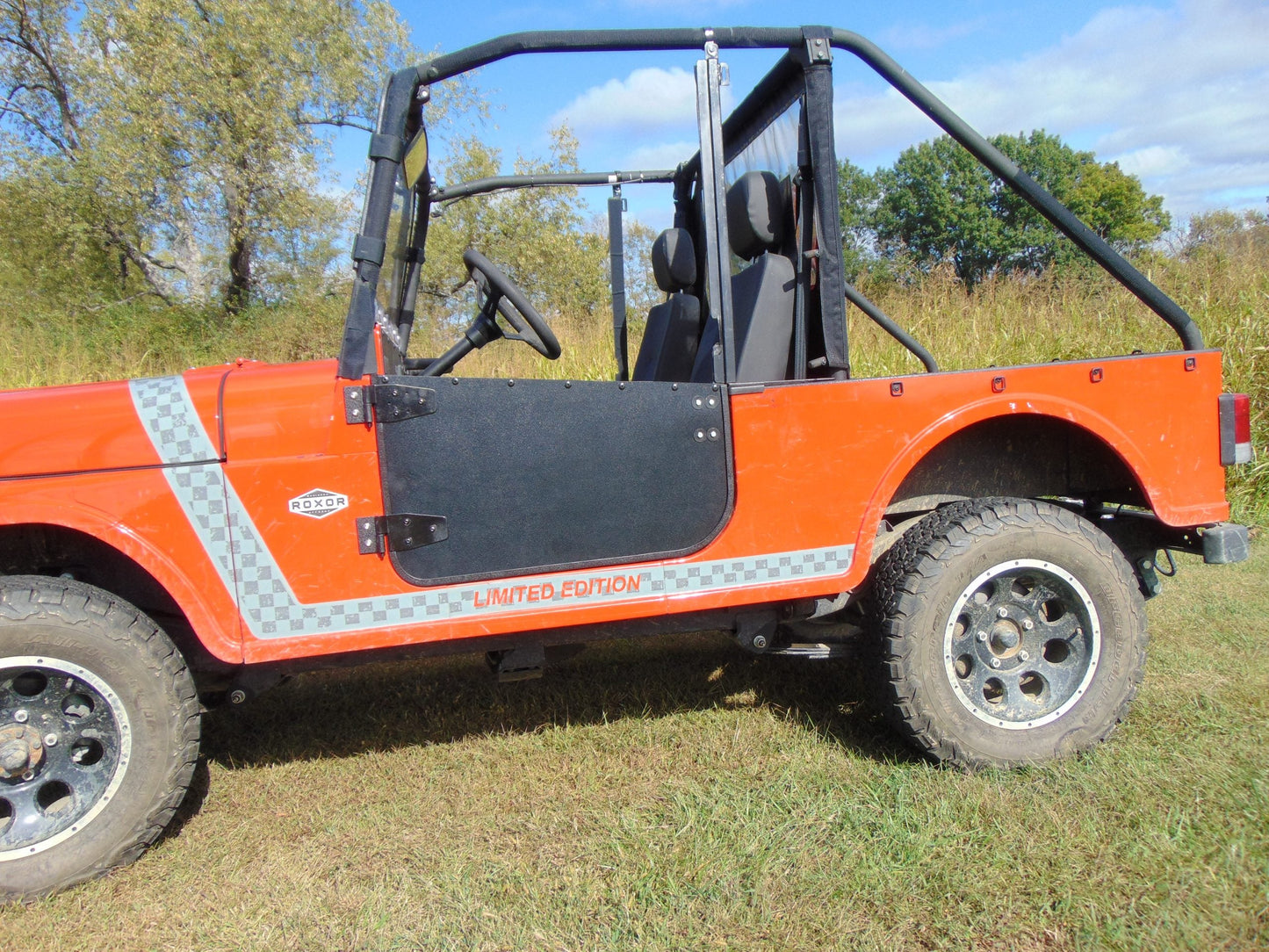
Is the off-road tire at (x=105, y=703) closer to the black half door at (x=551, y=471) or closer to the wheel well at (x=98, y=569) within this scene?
the wheel well at (x=98, y=569)

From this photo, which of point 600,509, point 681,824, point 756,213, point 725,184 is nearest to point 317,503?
point 600,509

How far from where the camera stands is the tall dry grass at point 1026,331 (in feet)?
19.0

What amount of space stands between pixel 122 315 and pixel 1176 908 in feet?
49.2

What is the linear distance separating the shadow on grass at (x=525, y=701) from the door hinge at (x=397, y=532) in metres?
1.10

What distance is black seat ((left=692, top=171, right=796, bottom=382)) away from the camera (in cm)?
267

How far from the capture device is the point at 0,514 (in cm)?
206

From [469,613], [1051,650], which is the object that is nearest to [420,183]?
[469,613]

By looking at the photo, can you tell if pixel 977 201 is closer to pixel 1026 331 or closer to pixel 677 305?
pixel 1026 331

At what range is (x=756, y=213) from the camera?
2807mm

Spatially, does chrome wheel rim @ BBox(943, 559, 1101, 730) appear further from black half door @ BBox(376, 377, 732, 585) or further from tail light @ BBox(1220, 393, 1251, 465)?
black half door @ BBox(376, 377, 732, 585)

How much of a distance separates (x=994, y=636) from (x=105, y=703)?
8.62 ft

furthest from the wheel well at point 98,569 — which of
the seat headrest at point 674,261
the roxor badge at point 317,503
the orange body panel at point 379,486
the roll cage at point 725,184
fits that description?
the seat headrest at point 674,261

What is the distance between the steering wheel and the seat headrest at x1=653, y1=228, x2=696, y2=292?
661 mm

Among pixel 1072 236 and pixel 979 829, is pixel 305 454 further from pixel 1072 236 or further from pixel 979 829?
pixel 1072 236
